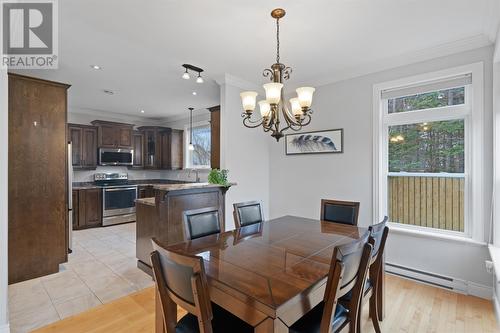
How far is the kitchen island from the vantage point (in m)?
3.01

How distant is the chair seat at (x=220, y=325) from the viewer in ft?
4.50

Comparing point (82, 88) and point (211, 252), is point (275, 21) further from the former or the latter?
point (82, 88)

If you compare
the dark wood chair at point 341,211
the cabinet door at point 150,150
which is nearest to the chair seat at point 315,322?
the dark wood chair at point 341,211

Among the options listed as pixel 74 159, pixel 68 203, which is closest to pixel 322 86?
pixel 68 203

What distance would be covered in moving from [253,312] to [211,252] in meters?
0.64

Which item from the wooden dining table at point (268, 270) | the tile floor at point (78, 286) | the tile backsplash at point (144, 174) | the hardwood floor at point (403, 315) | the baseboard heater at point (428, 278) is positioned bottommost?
the hardwood floor at point (403, 315)

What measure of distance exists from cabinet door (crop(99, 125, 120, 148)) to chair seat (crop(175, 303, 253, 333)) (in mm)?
5680

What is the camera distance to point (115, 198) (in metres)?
5.83

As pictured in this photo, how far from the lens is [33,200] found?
3049mm

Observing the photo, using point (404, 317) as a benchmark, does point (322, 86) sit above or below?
above

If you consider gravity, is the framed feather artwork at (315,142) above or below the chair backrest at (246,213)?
above

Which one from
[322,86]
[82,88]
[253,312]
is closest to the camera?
[253,312]

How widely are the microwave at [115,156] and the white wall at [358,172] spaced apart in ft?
13.1

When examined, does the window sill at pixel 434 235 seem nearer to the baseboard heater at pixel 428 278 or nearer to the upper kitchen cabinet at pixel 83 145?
the baseboard heater at pixel 428 278
